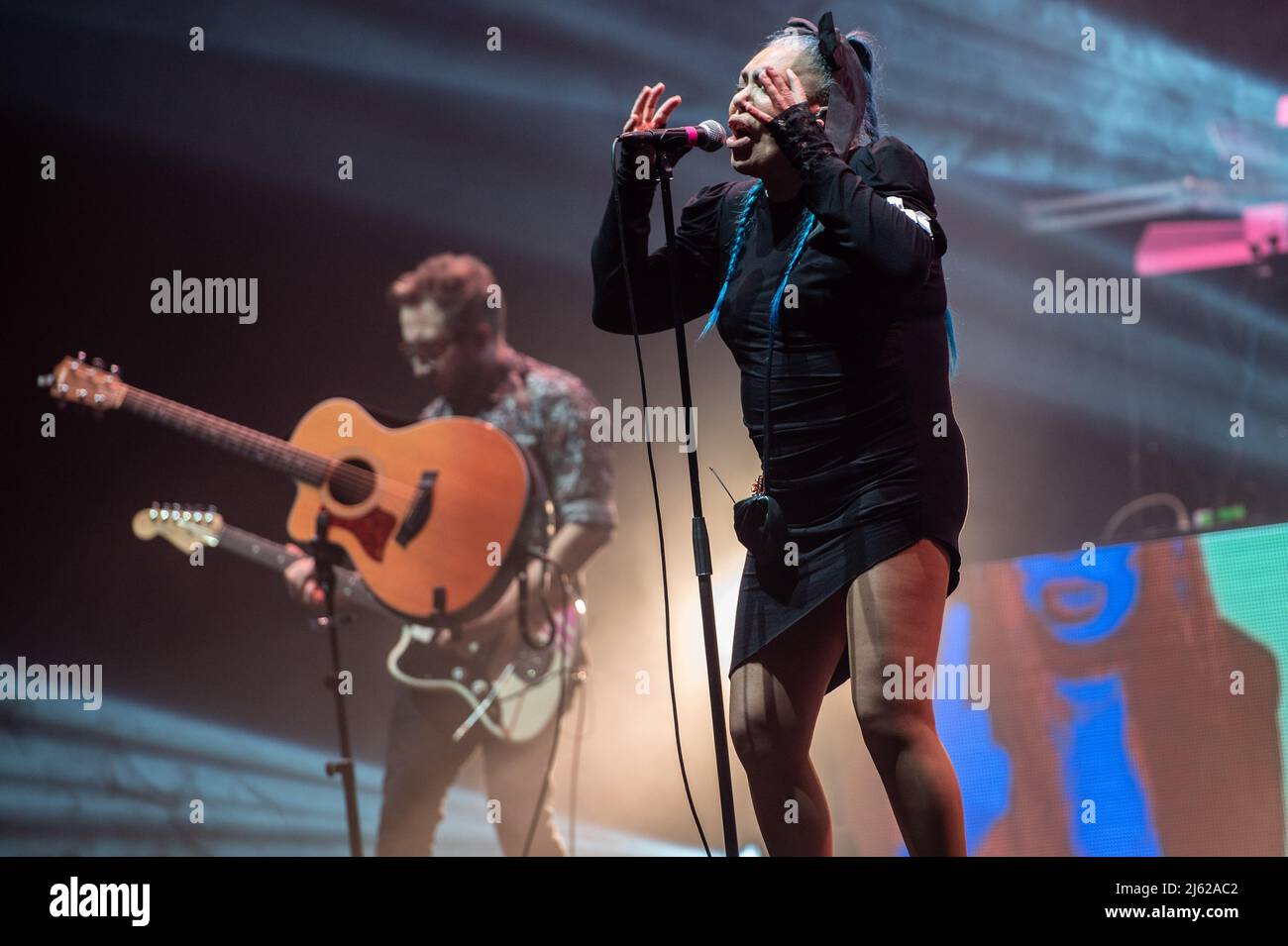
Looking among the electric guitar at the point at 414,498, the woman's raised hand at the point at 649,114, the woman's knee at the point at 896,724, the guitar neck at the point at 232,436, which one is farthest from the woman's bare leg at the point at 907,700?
the guitar neck at the point at 232,436

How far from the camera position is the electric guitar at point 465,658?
11.9 feet

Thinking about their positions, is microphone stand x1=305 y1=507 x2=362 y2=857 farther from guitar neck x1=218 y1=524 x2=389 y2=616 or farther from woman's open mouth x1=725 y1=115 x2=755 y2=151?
woman's open mouth x1=725 y1=115 x2=755 y2=151

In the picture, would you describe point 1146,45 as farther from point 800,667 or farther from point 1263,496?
point 800,667

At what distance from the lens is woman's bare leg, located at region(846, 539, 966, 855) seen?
6.23 feet

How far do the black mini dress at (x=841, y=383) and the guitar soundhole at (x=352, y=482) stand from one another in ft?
5.50

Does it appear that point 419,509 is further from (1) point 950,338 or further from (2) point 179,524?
(1) point 950,338

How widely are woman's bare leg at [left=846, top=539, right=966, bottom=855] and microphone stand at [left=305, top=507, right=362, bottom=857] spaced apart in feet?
5.86

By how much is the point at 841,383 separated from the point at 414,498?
5.99ft

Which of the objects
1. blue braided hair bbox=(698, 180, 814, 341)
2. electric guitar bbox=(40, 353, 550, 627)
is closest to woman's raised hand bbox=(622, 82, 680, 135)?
blue braided hair bbox=(698, 180, 814, 341)

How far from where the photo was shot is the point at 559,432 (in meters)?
3.78
